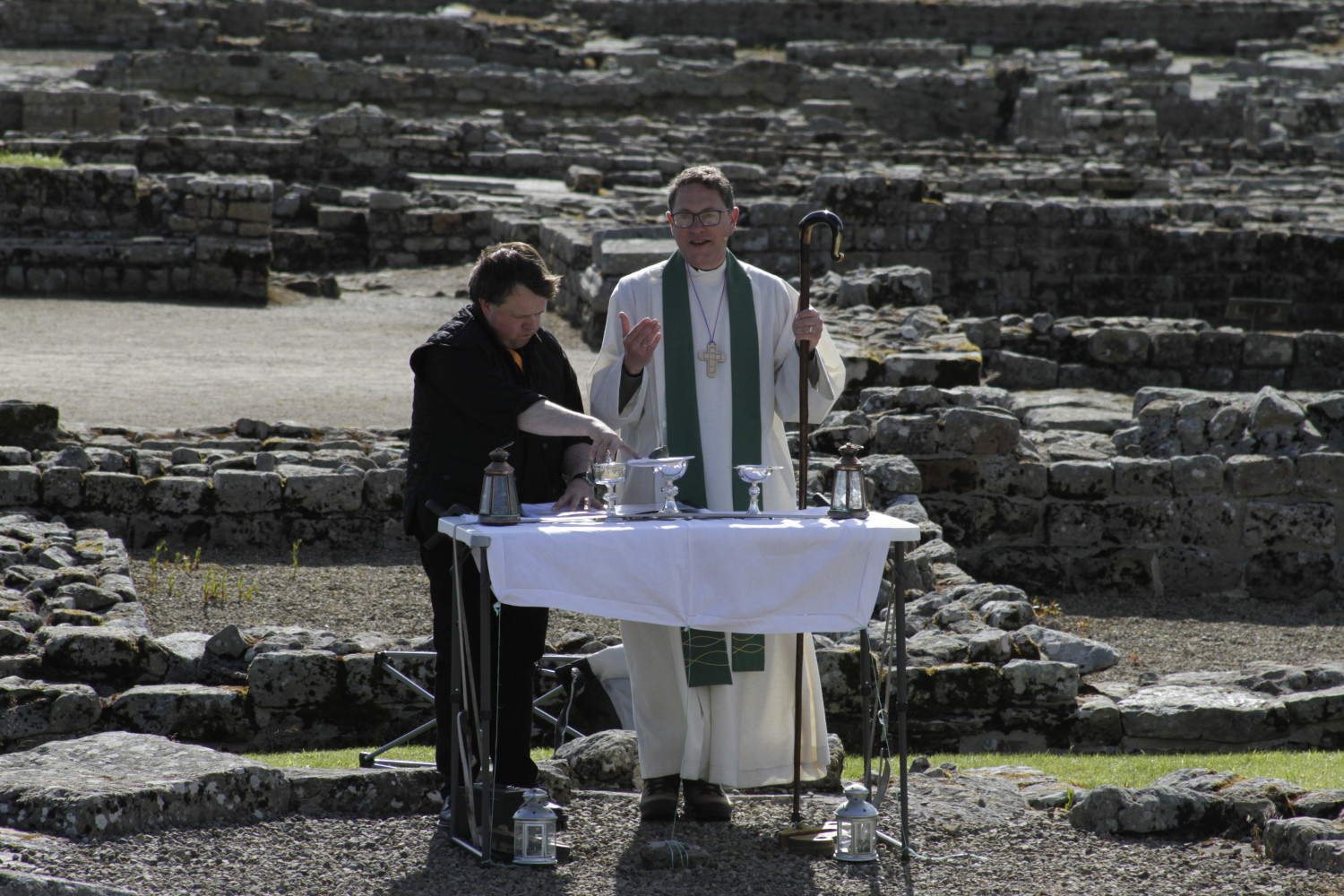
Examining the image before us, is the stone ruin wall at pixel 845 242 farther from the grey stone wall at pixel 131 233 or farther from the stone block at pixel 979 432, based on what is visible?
the stone block at pixel 979 432

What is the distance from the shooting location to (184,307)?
13945 mm

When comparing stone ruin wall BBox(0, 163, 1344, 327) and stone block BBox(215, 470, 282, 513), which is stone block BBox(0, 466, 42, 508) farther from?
stone ruin wall BBox(0, 163, 1344, 327)

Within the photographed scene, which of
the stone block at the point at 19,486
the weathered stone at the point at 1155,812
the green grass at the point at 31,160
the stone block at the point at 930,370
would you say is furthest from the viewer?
the green grass at the point at 31,160

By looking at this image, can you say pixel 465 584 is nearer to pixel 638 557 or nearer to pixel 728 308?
pixel 638 557

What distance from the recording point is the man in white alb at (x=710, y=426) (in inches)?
171

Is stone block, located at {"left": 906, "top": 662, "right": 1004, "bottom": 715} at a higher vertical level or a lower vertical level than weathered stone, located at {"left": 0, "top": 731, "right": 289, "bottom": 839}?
lower

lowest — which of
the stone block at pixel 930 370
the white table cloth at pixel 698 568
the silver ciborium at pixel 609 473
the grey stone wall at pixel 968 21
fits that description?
the stone block at pixel 930 370

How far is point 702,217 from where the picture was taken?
438cm

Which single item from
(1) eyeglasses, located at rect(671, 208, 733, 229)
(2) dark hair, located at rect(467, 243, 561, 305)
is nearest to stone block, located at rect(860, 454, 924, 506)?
(1) eyeglasses, located at rect(671, 208, 733, 229)

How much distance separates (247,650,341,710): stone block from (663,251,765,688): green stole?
6.11 ft

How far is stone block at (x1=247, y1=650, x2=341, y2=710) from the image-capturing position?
547 cm

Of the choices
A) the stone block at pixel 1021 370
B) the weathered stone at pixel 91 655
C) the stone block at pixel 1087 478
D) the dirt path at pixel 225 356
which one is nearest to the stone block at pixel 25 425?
the dirt path at pixel 225 356

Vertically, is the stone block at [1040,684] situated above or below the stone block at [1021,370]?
below

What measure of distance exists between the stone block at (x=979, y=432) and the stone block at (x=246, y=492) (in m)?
3.95
